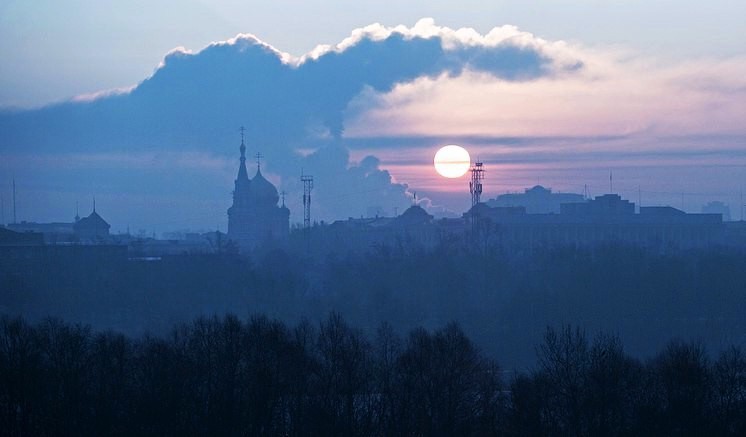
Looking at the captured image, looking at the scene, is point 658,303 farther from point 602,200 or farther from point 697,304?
point 602,200

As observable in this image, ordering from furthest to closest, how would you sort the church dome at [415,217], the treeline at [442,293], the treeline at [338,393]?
the church dome at [415,217] < the treeline at [442,293] < the treeline at [338,393]

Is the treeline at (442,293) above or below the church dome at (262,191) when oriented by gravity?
below

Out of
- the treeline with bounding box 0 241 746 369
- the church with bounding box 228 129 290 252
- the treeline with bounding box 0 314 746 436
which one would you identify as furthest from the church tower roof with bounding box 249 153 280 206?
the treeline with bounding box 0 314 746 436


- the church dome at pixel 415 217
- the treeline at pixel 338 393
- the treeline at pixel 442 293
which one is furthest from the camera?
the church dome at pixel 415 217

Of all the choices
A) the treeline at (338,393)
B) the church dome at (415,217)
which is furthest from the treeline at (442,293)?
the church dome at (415,217)

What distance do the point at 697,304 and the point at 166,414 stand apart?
36666 millimetres

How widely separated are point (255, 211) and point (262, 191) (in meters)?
1.88

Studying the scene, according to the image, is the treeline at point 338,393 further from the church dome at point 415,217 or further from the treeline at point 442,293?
the church dome at point 415,217

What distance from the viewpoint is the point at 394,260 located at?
81.1 m

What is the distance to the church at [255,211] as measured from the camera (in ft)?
446

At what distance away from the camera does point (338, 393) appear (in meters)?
30.5

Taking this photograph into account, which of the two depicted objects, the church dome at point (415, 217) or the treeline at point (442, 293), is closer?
the treeline at point (442, 293)

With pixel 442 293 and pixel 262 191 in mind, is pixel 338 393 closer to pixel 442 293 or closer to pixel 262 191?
pixel 442 293

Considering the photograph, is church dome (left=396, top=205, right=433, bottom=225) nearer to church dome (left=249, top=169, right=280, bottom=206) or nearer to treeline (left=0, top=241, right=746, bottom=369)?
church dome (left=249, top=169, right=280, bottom=206)
